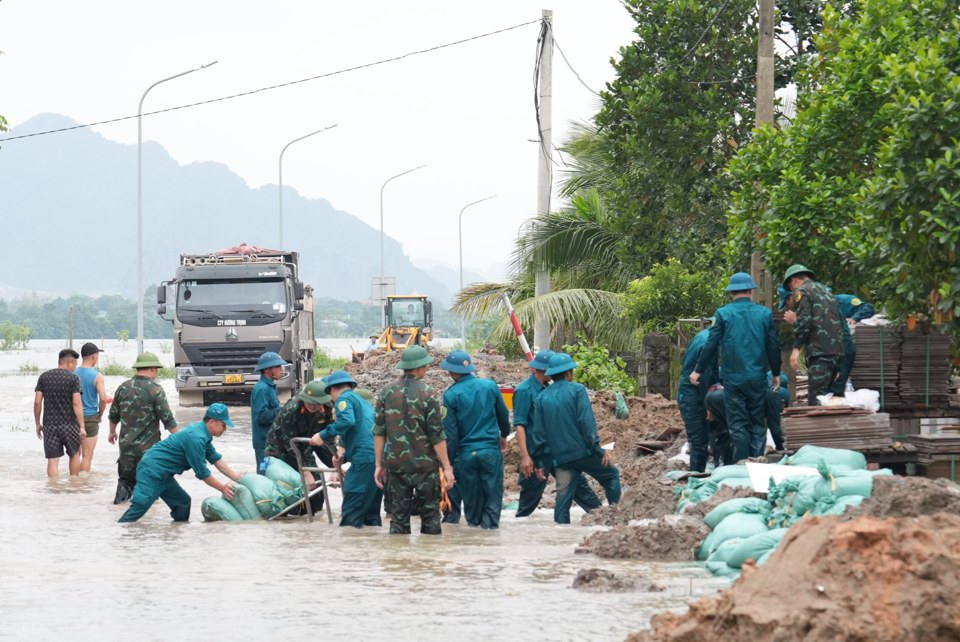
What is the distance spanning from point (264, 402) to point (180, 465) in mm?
1517

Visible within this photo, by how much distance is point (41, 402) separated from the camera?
51.3 feet

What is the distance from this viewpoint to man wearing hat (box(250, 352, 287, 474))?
42.7 feet

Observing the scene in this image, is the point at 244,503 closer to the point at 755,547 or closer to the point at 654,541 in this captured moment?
the point at 654,541

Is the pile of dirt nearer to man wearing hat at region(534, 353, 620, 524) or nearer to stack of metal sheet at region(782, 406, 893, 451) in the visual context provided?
stack of metal sheet at region(782, 406, 893, 451)

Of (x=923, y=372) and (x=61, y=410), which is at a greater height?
(x=923, y=372)

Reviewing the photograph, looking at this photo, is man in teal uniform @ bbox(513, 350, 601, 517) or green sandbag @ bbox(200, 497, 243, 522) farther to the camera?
green sandbag @ bbox(200, 497, 243, 522)

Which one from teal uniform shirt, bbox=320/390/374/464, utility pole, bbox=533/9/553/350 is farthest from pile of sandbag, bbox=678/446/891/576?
utility pole, bbox=533/9/553/350

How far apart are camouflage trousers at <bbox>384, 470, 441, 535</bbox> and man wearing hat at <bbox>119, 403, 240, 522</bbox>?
1.57 m

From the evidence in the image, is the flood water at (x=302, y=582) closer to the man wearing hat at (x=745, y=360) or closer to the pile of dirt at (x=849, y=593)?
the pile of dirt at (x=849, y=593)

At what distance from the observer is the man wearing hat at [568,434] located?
1108 cm

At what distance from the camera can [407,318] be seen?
5053 centimetres

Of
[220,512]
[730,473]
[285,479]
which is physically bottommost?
[220,512]

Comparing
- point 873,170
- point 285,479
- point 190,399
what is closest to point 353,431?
point 285,479

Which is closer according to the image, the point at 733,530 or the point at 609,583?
the point at 609,583
